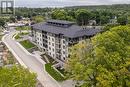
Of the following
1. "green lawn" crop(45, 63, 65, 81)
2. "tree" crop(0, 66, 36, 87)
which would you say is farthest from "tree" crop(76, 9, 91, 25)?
"tree" crop(0, 66, 36, 87)

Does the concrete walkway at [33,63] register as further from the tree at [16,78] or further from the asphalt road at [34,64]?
the tree at [16,78]

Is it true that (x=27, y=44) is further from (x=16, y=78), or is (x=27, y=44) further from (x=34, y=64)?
(x=16, y=78)

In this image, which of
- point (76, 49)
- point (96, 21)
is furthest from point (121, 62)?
point (96, 21)

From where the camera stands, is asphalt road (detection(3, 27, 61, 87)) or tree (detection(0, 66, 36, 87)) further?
asphalt road (detection(3, 27, 61, 87))

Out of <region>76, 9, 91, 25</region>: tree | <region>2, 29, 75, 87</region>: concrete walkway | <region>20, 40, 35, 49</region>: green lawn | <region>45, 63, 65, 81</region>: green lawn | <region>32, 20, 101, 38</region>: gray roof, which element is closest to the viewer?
<region>2, 29, 75, 87</region>: concrete walkway

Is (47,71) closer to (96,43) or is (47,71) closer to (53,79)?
(53,79)

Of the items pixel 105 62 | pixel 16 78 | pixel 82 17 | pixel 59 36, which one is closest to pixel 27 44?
pixel 59 36

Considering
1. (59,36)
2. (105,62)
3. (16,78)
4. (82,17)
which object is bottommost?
(16,78)

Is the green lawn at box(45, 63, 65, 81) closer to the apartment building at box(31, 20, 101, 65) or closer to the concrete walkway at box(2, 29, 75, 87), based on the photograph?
the concrete walkway at box(2, 29, 75, 87)
